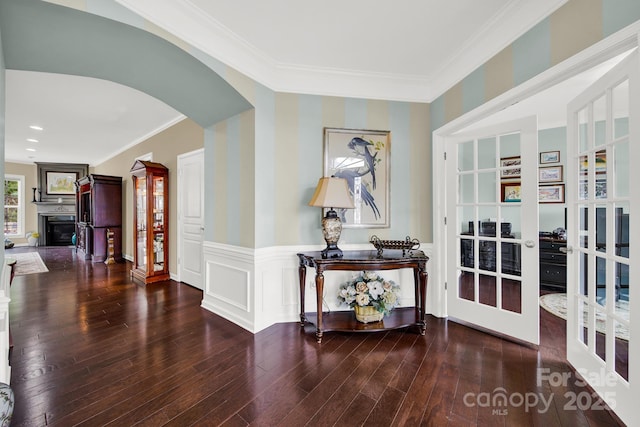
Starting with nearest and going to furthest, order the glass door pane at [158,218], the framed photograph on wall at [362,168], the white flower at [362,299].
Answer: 1. the white flower at [362,299]
2. the framed photograph on wall at [362,168]
3. the glass door pane at [158,218]

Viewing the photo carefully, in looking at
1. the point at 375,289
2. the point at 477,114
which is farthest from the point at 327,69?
the point at 375,289

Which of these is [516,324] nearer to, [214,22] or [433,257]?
[433,257]

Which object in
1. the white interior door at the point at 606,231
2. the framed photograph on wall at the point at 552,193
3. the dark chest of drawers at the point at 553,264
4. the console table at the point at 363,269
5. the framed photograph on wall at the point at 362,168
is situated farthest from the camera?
the framed photograph on wall at the point at 552,193

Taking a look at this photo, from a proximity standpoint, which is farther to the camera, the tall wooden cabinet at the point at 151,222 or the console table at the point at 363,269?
the tall wooden cabinet at the point at 151,222

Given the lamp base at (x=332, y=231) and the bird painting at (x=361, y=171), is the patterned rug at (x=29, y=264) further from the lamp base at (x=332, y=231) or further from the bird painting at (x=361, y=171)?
→ the bird painting at (x=361, y=171)

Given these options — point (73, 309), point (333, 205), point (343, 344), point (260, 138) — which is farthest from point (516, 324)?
point (73, 309)

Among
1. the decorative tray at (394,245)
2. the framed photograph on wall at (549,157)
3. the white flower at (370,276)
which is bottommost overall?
the white flower at (370,276)

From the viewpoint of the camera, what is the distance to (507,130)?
245 centimetres

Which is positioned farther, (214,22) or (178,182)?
(178,182)

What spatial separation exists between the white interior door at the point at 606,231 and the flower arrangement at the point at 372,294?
4.41ft

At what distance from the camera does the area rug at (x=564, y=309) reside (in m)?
1.95

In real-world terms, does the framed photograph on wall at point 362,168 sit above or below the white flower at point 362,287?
above

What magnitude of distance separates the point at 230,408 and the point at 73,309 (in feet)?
9.22

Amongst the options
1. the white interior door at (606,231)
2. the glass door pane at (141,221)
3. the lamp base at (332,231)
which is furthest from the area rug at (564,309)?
the glass door pane at (141,221)
